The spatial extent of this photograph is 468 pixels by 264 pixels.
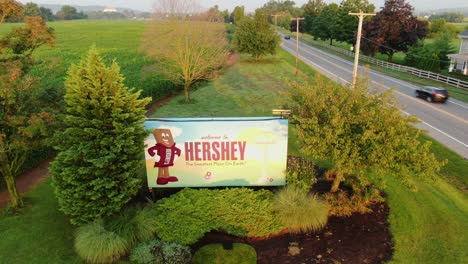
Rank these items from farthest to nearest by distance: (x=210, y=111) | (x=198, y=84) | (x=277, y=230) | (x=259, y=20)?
(x=259, y=20)
(x=198, y=84)
(x=210, y=111)
(x=277, y=230)

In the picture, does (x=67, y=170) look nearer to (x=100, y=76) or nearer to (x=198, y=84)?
(x=100, y=76)

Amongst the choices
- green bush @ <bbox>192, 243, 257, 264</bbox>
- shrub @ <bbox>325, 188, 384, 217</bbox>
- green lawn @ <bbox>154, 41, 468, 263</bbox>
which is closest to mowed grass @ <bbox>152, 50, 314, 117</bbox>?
shrub @ <bbox>325, 188, 384, 217</bbox>

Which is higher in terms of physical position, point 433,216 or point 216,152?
point 216,152

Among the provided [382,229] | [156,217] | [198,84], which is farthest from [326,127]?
[198,84]

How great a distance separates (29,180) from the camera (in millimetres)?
15344

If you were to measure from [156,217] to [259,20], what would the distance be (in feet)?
155

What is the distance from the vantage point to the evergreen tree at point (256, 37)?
175 ft

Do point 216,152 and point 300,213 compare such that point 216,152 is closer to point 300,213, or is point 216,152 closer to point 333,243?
point 300,213

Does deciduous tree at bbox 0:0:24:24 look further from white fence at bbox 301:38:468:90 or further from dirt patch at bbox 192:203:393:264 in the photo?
white fence at bbox 301:38:468:90

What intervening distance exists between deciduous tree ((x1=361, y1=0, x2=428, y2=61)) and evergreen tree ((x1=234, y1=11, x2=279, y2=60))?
14883 millimetres

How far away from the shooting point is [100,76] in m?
10.9

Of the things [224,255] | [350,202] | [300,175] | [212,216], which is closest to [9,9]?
[212,216]

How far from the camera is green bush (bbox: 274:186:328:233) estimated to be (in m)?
11.6

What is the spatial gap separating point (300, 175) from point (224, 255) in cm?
476
